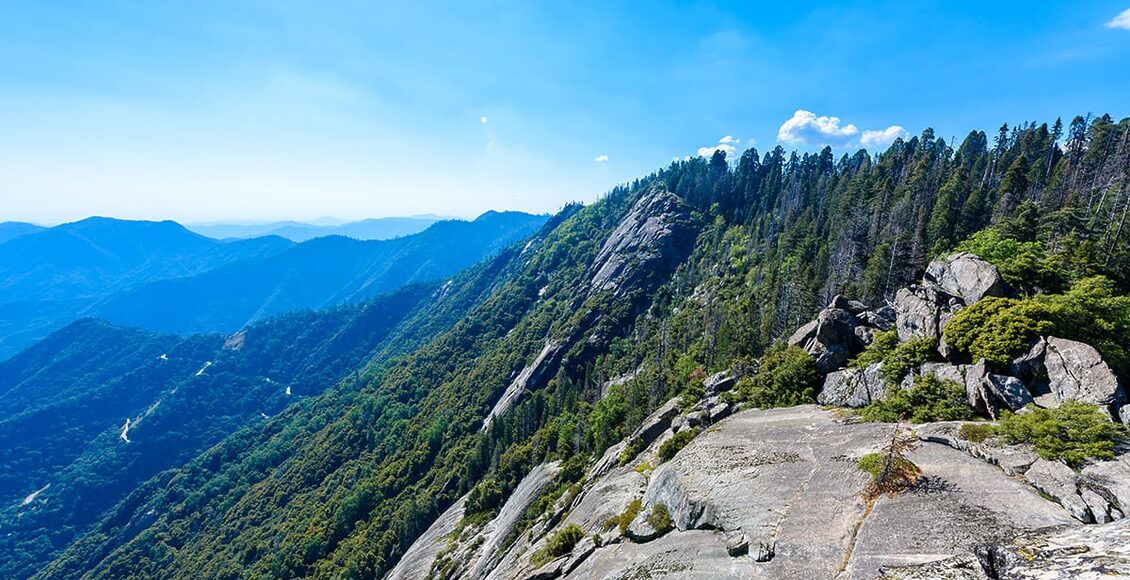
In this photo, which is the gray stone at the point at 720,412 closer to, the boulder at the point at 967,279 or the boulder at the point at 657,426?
the boulder at the point at 657,426

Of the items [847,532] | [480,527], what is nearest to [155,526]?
[480,527]

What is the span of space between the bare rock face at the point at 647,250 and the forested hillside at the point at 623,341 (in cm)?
86

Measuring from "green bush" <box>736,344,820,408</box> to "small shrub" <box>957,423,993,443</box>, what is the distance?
45.2 feet

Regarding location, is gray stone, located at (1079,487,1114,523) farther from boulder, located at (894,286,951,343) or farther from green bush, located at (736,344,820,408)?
green bush, located at (736,344,820,408)

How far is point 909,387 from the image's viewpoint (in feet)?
108

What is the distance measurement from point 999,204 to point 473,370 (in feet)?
473

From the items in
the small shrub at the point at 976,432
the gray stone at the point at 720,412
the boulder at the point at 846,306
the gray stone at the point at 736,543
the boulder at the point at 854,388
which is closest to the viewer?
the gray stone at the point at 736,543

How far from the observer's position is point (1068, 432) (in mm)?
22438

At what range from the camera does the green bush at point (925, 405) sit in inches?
1144

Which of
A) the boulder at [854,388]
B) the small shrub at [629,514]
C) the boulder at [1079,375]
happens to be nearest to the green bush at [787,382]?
the boulder at [854,388]

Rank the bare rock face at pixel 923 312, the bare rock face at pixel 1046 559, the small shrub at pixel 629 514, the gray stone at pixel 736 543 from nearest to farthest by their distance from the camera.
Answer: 1. the bare rock face at pixel 1046 559
2. the gray stone at pixel 736 543
3. the small shrub at pixel 629 514
4. the bare rock face at pixel 923 312

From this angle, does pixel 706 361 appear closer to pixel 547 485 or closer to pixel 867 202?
pixel 547 485

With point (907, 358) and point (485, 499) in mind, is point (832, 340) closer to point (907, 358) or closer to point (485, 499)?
point (907, 358)

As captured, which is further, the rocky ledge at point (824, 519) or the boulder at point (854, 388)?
the boulder at point (854, 388)
